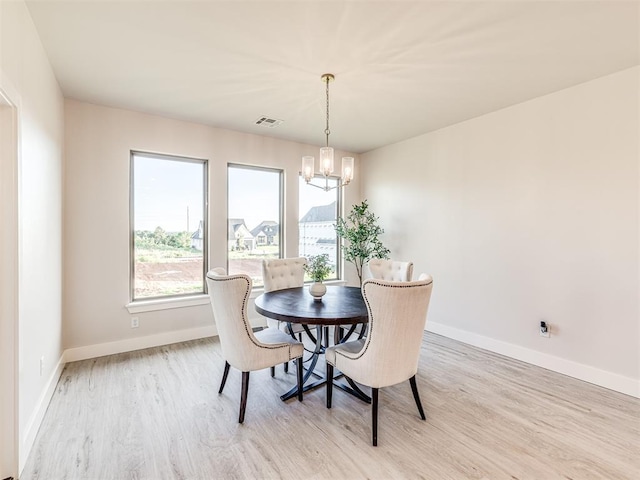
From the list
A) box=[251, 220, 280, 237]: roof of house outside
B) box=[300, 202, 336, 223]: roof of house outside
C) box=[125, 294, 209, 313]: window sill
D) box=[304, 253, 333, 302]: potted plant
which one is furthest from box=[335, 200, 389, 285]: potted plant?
box=[125, 294, 209, 313]: window sill

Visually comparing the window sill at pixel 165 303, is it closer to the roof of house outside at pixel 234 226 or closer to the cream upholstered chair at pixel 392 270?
the roof of house outside at pixel 234 226

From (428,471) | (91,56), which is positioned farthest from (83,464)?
(91,56)

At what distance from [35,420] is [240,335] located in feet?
4.69

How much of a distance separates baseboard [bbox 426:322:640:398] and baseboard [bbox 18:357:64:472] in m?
4.05

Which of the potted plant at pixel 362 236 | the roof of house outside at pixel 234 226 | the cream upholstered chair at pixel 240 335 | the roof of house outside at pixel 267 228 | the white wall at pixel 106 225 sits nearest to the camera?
the cream upholstered chair at pixel 240 335

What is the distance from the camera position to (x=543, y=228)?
10.5 feet

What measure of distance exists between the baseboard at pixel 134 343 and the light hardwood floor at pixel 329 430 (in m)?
0.25

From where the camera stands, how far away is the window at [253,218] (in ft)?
14.3

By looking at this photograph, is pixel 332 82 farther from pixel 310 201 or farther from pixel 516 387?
pixel 516 387

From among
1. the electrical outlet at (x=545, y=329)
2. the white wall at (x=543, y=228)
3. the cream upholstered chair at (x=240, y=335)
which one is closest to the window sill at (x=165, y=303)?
the cream upholstered chair at (x=240, y=335)

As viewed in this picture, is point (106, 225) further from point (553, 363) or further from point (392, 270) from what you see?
point (553, 363)

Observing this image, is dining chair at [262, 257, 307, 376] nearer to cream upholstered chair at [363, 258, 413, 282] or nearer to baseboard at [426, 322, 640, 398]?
cream upholstered chair at [363, 258, 413, 282]

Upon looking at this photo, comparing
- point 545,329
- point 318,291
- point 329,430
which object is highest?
point 318,291

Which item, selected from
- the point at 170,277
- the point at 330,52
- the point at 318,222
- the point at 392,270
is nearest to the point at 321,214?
the point at 318,222
